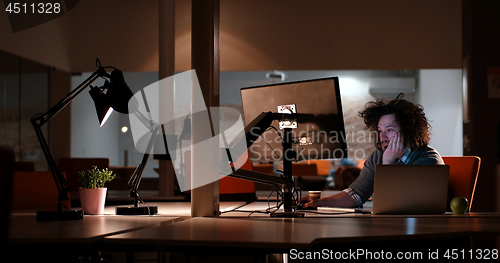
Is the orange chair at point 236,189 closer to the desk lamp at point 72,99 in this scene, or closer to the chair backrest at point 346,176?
the desk lamp at point 72,99

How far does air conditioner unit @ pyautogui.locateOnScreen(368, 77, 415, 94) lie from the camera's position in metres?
6.48

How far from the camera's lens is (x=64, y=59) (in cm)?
629

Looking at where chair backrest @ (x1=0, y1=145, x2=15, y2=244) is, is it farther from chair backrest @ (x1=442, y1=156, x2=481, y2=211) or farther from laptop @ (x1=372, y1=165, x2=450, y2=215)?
chair backrest @ (x1=442, y1=156, x2=481, y2=211)

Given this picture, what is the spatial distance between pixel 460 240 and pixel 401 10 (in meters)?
4.98

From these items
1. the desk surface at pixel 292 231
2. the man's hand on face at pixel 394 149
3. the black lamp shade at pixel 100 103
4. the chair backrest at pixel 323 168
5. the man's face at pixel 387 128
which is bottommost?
the chair backrest at pixel 323 168

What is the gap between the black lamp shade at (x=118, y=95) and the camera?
5.73 feet

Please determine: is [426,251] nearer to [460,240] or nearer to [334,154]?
[460,240]

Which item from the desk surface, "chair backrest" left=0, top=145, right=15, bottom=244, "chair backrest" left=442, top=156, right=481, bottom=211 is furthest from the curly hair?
"chair backrest" left=0, top=145, right=15, bottom=244

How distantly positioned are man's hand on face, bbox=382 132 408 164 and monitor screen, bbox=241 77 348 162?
13.2 inches

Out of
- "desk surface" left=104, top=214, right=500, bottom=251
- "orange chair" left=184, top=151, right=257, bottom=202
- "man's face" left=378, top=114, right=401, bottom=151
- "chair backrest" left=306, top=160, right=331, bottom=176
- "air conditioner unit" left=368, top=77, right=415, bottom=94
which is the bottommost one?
"chair backrest" left=306, top=160, right=331, bottom=176

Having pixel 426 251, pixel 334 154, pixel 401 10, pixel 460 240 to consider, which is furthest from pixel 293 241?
pixel 401 10

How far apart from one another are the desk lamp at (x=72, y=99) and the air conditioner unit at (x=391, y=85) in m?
5.43

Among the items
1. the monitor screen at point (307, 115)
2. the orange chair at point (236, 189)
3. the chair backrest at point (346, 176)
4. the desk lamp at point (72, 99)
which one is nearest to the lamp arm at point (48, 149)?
the desk lamp at point (72, 99)

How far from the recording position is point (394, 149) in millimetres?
2088
